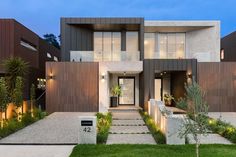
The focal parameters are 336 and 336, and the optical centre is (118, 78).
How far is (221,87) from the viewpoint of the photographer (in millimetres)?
20594

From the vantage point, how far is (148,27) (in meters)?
25.1

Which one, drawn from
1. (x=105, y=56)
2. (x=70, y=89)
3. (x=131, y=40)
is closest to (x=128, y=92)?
(x=131, y=40)

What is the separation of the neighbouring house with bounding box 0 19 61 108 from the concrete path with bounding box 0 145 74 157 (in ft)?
43.2

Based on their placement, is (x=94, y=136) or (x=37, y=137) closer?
(x=94, y=136)

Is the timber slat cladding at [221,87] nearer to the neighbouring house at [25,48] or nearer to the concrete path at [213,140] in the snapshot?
the concrete path at [213,140]

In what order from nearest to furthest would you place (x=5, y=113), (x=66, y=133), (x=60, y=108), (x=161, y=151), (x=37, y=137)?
(x=161, y=151)
(x=37, y=137)
(x=66, y=133)
(x=5, y=113)
(x=60, y=108)

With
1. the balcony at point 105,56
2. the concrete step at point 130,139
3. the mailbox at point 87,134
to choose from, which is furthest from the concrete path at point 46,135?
the balcony at point 105,56

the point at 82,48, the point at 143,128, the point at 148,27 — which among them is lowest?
the point at 143,128

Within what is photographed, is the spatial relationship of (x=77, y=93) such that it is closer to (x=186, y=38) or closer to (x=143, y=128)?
(x=143, y=128)

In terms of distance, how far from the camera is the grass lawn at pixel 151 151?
816 cm

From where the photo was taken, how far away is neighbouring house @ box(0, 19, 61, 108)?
21.7 meters

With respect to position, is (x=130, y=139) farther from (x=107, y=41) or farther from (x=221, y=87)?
(x=107, y=41)

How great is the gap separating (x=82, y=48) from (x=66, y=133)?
13770mm

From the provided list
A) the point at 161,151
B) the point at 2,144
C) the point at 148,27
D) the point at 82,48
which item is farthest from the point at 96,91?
the point at 161,151
